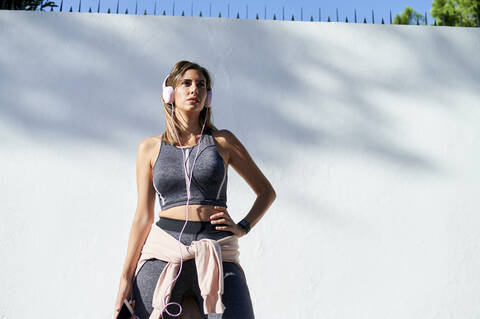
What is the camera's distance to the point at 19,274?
267 centimetres

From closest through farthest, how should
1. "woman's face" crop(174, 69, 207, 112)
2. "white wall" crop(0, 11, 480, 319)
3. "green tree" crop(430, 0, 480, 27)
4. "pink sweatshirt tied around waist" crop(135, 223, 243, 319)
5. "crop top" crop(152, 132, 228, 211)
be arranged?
"pink sweatshirt tied around waist" crop(135, 223, 243, 319), "crop top" crop(152, 132, 228, 211), "woman's face" crop(174, 69, 207, 112), "white wall" crop(0, 11, 480, 319), "green tree" crop(430, 0, 480, 27)

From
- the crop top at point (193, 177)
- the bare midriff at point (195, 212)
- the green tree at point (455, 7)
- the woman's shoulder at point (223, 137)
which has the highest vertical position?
the green tree at point (455, 7)

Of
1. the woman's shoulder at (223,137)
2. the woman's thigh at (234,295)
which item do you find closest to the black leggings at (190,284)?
the woman's thigh at (234,295)

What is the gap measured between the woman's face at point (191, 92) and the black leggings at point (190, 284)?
376mm

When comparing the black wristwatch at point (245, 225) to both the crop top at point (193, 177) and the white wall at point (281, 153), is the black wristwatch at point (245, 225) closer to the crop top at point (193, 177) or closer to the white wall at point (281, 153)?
the crop top at point (193, 177)

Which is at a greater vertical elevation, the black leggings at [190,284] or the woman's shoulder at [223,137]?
the woman's shoulder at [223,137]

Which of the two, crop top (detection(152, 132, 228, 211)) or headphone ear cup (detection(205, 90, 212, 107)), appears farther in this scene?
headphone ear cup (detection(205, 90, 212, 107))

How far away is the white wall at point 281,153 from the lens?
2709 mm

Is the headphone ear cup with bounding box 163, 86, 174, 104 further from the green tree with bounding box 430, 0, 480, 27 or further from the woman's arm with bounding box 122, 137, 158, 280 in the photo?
the green tree with bounding box 430, 0, 480, 27

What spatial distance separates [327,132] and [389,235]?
2.41 ft

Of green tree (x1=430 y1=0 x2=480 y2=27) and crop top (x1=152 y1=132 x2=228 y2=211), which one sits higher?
green tree (x1=430 y1=0 x2=480 y2=27)

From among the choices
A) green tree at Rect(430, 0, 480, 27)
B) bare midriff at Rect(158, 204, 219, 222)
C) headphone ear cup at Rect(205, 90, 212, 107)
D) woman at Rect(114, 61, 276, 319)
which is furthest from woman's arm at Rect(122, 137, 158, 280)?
green tree at Rect(430, 0, 480, 27)

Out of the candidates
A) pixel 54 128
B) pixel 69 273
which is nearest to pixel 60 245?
pixel 69 273

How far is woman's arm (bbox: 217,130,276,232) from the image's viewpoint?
1.51m
